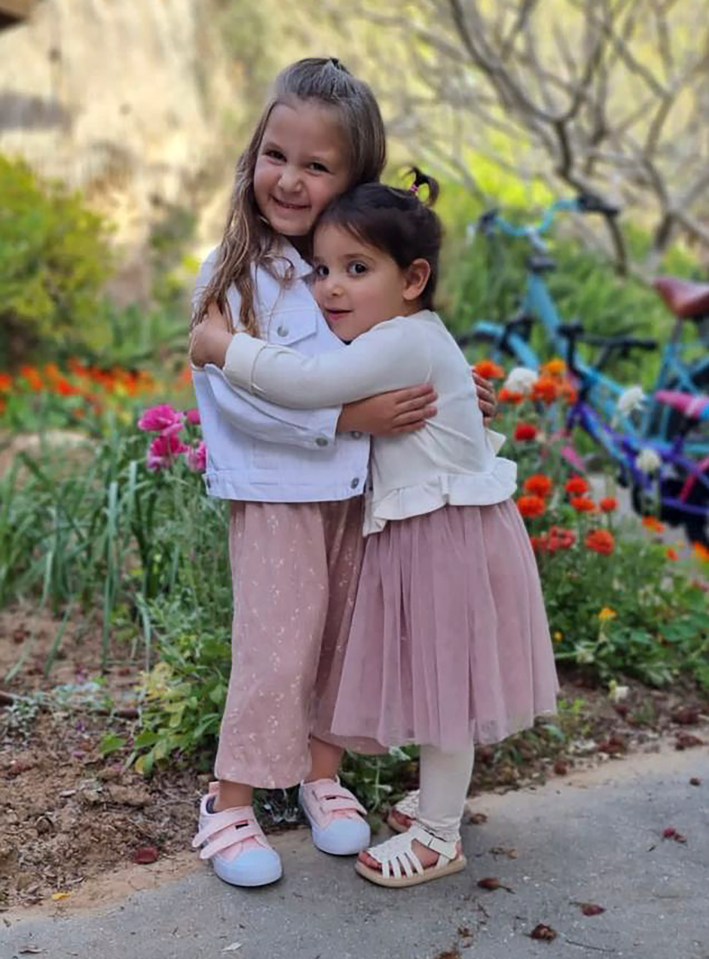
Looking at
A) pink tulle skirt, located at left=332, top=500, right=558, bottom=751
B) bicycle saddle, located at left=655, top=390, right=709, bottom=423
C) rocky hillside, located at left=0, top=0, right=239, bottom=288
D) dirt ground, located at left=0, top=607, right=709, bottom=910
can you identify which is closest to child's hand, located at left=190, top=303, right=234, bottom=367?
pink tulle skirt, located at left=332, top=500, right=558, bottom=751

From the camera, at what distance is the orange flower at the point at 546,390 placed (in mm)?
3402

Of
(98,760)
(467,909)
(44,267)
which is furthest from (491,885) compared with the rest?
(44,267)

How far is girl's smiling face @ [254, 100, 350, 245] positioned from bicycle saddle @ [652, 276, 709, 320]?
3146 mm

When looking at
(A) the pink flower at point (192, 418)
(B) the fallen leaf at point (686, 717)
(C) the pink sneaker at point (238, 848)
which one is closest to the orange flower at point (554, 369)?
(B) the fallen leaf at point (686, 717)

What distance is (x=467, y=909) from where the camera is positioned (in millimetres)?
2230

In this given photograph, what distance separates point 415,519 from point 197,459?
78 centimetres

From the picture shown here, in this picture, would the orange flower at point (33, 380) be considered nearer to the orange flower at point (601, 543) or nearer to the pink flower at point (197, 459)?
the pink flower at point (197, 459)

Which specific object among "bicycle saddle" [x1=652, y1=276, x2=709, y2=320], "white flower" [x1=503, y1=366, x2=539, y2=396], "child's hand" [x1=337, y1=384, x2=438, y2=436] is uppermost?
"bicycle saddle" [x1=652, y1=276, x2=709, y2=320]

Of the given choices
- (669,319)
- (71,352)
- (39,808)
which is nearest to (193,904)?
(39,808)

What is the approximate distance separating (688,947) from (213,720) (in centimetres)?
108

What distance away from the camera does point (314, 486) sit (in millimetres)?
2193

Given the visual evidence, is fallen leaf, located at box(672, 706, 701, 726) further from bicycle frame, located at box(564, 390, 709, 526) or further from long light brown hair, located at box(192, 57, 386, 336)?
long light brown hair, located at box(192, 57, 386, 336)

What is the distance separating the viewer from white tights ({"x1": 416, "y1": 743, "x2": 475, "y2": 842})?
2.27 m

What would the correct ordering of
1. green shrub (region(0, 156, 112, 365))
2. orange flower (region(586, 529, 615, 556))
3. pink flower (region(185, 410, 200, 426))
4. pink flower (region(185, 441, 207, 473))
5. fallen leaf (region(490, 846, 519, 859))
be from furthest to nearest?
1. green shrub (region(0, 156, 112, 365))
2. orange flower (region(586, 529, 615, 556))
3. pink flower (region(185, 410, 200, 426))
4. pink flower (region(185, 441, 207, 473))
5. fallen leaf (region(490, 846, 519, 859))
